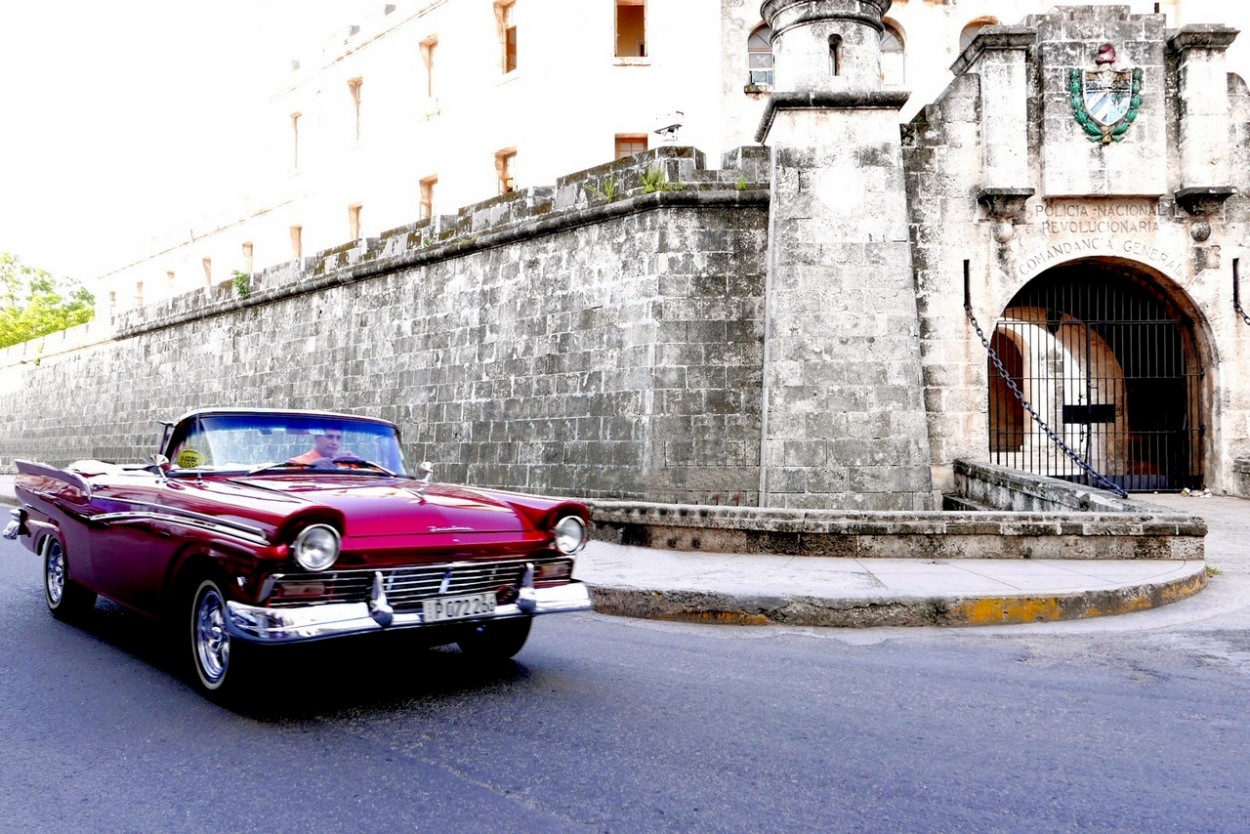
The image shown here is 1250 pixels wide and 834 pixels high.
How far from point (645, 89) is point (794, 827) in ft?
64.2

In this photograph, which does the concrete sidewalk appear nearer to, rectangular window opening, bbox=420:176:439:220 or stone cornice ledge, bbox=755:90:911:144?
stone cornice ledge, bbox=755:90:911:144

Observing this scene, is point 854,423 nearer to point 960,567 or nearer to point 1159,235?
point 960,567

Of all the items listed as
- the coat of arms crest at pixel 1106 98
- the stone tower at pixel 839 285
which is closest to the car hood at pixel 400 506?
the stone tower at pixel 839 285

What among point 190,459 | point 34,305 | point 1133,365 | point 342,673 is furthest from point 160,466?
point 34,305

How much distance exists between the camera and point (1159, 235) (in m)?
12.5

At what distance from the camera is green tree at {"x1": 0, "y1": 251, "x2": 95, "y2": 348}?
45.4 meters

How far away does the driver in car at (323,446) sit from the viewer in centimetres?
531

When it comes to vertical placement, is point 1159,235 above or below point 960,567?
above

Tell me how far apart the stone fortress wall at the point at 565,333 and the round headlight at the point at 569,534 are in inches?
263

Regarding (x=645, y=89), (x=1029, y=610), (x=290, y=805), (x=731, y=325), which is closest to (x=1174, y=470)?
(x=731, y=325)

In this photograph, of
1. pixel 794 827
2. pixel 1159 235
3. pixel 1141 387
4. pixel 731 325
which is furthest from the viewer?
pixel 1141 387

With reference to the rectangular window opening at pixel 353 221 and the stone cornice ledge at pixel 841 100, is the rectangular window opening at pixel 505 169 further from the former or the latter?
the stone cornice ledge at pixel 841 100

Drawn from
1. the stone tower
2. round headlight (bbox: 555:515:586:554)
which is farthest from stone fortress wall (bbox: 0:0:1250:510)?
round headlight (bbox: 555:515:586:554)

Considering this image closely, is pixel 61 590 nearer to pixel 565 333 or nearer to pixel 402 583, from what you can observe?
pixel 402 583
